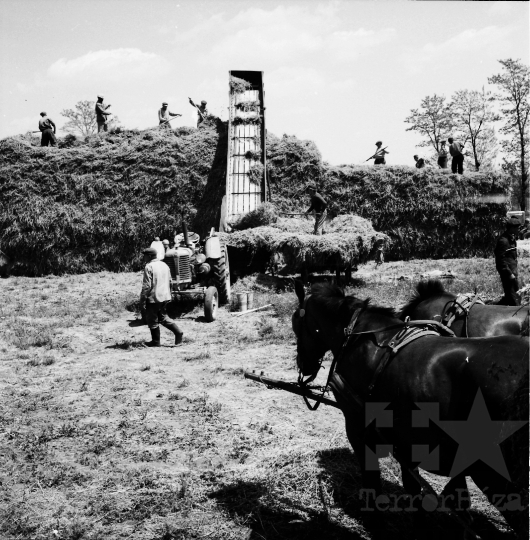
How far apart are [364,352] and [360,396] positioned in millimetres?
337

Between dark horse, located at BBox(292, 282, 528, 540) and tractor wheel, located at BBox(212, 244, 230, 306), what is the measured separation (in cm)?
905

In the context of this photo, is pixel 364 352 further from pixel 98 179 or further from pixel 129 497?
pixel 98 179

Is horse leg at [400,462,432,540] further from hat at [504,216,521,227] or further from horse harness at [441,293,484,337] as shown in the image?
hat at [504,216,521,227]

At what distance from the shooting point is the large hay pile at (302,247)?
13.9 m

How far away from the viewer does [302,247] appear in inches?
545

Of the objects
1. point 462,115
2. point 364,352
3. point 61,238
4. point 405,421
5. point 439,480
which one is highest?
point 462,115

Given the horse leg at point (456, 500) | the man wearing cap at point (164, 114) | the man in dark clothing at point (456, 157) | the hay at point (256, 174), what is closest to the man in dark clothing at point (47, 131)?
the man wearing cap at point (164, 114)

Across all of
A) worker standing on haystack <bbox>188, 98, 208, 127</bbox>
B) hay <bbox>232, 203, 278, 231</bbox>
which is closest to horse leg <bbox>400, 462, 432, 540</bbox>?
hay <bbox>232, 203, 278, 231</bbox>

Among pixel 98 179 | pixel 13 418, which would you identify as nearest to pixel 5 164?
pixel 98 179

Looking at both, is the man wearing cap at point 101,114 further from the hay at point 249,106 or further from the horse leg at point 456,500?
the horse leg at point 456,500

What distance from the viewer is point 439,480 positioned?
4.91m

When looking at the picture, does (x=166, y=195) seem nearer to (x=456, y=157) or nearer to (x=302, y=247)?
(x=302, y=247)

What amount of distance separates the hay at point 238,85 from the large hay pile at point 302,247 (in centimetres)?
879

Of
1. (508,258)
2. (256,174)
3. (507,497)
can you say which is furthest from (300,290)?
(256,174)
